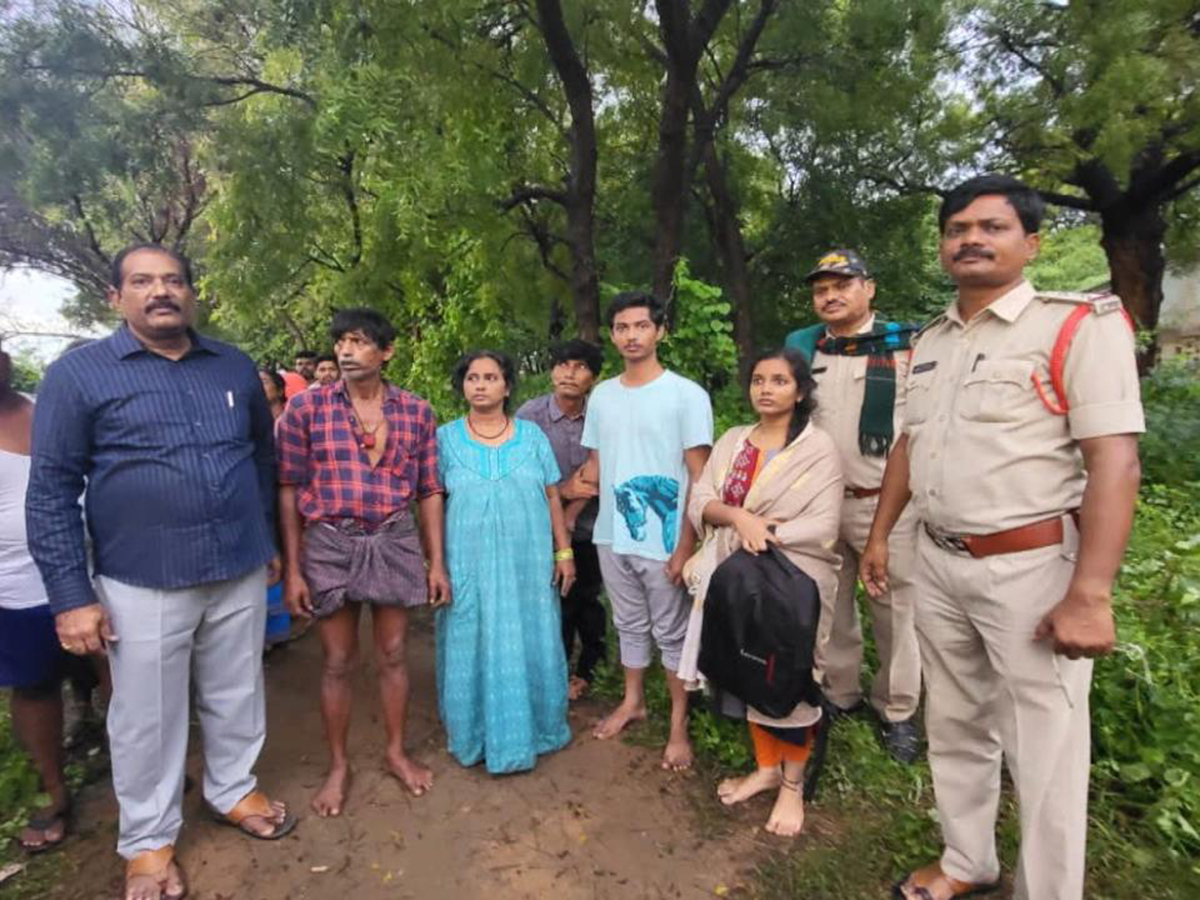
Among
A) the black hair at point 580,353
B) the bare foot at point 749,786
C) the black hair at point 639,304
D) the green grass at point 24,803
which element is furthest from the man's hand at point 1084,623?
the green grass at point 24,803

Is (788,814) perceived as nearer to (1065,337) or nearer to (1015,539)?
(1015,539)

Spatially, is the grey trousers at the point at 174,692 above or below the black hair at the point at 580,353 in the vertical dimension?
below

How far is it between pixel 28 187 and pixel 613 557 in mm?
5317

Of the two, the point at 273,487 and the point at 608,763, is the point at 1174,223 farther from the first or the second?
the point at 273,487

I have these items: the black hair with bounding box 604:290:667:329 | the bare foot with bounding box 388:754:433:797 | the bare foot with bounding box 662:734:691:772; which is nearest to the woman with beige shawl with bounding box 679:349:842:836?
the bare foot with bounding box 662:734:691:772

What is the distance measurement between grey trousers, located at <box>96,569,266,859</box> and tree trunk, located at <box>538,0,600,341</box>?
16.2 ft

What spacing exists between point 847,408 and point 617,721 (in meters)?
1.77

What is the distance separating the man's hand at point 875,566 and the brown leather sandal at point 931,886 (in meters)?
0.89

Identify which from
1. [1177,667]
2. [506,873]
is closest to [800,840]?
[506,873]

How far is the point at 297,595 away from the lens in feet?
8.71

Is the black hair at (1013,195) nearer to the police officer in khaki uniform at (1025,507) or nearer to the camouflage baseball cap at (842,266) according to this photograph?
the police officer in khaki uniform at (1025,507)

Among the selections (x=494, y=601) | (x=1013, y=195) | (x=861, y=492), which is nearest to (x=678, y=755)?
(x=494, y=601)

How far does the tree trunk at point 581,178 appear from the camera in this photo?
6.56m

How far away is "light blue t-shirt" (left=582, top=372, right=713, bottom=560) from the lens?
9.50ft
